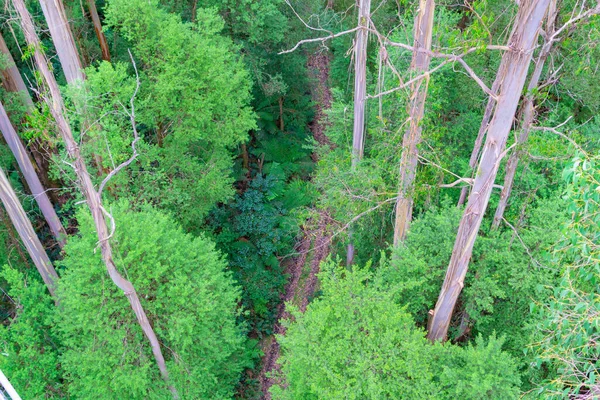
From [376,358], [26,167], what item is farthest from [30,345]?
[376,358]

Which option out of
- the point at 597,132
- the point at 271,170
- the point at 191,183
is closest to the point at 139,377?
the point at 191,183

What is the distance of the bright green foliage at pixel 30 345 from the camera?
813cm

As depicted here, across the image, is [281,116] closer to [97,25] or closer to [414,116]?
[97,25]

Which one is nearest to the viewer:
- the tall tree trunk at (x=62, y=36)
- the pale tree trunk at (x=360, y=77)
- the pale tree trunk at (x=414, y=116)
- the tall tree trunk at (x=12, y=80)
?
the pale tree trunk at (x=414, y=116)

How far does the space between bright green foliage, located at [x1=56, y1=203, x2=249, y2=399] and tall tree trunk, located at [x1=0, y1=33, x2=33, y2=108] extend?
11.0ft

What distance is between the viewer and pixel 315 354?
7.35m

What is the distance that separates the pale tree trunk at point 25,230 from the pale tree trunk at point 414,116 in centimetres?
703

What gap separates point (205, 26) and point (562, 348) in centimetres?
978

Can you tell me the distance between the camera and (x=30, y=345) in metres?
8.29

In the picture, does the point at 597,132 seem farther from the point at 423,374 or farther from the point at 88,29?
the point at 88,29

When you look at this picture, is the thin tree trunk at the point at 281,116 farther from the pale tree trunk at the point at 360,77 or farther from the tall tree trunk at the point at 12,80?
the tall tree trunk at the point at 12,80

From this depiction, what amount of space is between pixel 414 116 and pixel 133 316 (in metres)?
6.26

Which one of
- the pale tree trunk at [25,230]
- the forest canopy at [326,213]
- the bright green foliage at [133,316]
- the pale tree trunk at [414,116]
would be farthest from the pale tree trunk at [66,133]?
the pale tree trunk at [414,116]

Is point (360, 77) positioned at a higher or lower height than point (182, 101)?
higher
